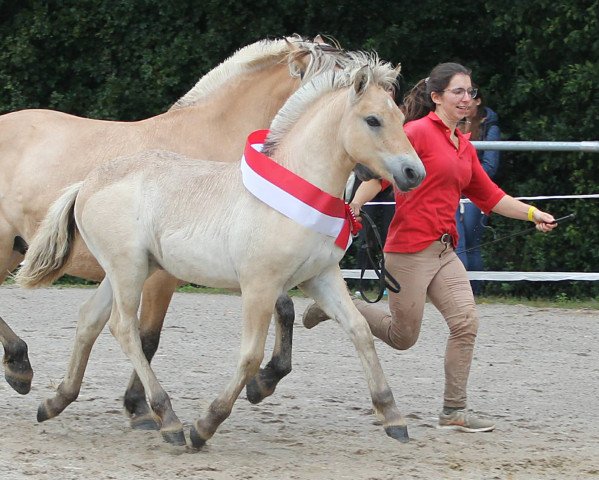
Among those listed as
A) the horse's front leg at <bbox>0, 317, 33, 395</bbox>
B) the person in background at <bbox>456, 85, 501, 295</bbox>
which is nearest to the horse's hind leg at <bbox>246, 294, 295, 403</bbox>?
the horse's front leg at <bbox>0, 317, 33, 395</bbox>

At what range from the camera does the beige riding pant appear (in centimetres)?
544

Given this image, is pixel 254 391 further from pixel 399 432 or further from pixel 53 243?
pixel 53 243

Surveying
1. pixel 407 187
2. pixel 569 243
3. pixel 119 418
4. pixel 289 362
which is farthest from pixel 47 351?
pixel 569 243

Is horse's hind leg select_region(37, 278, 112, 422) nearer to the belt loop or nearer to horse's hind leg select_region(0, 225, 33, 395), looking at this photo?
horse's hind leg select_region(0, 225, 33, 395)

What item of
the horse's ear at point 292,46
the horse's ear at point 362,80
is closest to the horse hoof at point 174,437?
the horse's ear at point 362,80

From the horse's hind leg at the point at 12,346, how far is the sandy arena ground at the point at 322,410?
0.14 metres

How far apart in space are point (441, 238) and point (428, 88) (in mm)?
694

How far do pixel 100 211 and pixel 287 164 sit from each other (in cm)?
85

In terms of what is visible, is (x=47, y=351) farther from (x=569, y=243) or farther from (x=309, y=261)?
(x=569, y=243)

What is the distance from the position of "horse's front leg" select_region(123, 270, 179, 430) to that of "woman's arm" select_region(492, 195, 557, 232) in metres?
1.59

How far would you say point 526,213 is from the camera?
5605 millimetres

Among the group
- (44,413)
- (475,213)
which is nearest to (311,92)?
(44,413)

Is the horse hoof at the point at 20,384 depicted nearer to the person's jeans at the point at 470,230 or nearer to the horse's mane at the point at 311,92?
the horse's mane at the point at 311,92

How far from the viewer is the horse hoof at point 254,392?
569 centimetres
